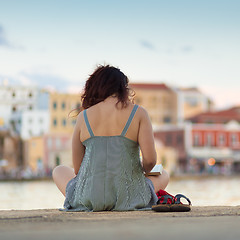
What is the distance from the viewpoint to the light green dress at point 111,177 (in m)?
4.04

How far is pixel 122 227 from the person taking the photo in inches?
112

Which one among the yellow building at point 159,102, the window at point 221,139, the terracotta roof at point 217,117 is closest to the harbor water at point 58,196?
the window at point 221,139

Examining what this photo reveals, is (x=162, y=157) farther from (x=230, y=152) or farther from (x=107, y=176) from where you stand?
(x=107, y=176)

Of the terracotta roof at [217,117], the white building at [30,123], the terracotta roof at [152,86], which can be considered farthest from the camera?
the terracotta roof at [152,86]

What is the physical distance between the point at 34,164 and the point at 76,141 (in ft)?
174

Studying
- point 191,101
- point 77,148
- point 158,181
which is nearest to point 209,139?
point 191,101

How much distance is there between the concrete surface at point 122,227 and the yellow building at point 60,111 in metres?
58.2

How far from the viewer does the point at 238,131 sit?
57.0m

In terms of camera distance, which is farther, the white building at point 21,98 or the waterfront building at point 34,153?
the white building at point 21,98

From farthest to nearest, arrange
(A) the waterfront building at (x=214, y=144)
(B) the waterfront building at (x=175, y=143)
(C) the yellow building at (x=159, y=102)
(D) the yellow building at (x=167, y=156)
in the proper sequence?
(C) the yellow building at (x=159, y=102), (B) the waterfront building at (x=175, y=143), (A) the waterfront building at (x=214, y=144), (D) the yellow building at (x=167, y=156)

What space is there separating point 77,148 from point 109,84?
1.61ft

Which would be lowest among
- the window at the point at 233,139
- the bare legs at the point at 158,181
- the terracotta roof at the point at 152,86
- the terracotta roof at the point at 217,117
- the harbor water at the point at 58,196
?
the harbor water at the point at 58,196

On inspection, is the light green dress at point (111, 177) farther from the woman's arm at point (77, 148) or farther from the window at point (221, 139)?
the window at point (221, 139)

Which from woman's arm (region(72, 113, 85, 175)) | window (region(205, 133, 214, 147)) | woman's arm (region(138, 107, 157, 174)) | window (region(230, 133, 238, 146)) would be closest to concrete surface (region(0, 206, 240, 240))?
woman's arm (region(138, 107, 157, 174))
